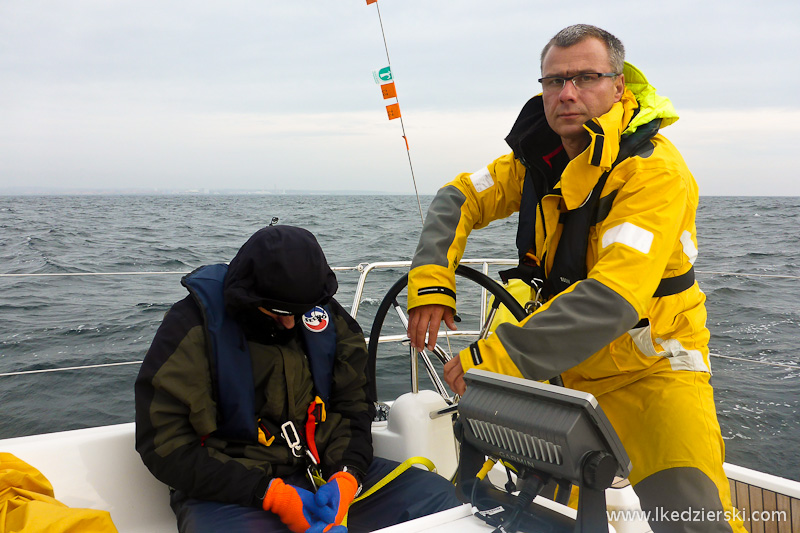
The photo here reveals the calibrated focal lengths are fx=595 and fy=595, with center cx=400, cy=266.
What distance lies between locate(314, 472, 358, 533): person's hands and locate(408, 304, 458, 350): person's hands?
0.39 m

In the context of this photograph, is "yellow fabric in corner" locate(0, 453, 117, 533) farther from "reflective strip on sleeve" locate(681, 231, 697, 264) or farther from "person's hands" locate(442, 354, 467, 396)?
"reflective strip on sleeve" locate(681, 231, 697, 264)

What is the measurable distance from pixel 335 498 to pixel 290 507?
11 centimetres

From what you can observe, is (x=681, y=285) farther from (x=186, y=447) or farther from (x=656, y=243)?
(x=186, y=447)

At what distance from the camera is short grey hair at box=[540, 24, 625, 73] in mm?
1418

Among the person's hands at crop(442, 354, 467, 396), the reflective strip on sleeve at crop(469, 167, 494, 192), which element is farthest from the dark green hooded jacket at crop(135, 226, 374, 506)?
the reflective strip on sleeve at crop(469, 167, 494, 192)

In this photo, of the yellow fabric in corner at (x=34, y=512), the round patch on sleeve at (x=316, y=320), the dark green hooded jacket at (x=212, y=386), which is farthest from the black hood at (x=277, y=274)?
the yellow fabric in corner at (x=34, y=512)

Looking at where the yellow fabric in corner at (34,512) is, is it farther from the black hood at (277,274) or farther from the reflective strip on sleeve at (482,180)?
the reflective strip on sleeve at (482,180)

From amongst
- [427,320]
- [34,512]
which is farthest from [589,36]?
[34,512]

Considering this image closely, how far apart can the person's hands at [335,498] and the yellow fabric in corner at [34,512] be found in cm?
45

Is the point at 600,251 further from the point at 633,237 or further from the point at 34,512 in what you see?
the point at 34,512

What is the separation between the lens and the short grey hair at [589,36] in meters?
1.42

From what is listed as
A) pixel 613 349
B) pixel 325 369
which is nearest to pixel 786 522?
pixel 613 349

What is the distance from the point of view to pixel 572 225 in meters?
1.43

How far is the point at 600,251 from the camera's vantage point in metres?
1.27
